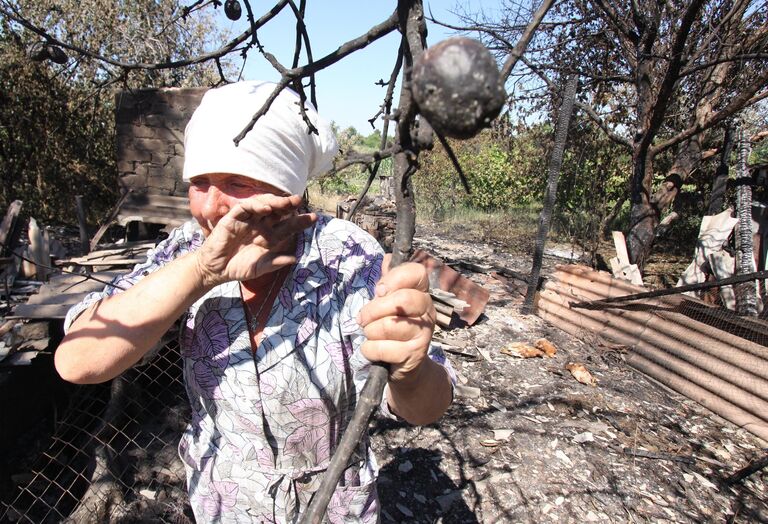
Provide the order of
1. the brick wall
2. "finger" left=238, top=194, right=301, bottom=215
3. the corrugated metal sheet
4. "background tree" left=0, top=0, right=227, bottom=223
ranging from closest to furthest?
"finger" left=238, top=194, right=301, bottom=215 < the corrugated metal sheet < the brick wall < "background tree" left=0, top=0, right=227, bottom=223

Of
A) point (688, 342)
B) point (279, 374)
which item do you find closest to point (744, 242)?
point (688, 342)

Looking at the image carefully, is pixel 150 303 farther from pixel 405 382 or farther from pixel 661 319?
pixel 661 319

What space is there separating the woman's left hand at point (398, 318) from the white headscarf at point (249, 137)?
57 centimetres

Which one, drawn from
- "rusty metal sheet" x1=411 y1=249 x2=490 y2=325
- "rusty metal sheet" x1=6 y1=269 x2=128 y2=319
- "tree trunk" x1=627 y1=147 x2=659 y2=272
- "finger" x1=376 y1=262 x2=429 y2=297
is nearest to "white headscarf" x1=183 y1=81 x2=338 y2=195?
"finger" x1=376 y1=262 x2=429 y2=297

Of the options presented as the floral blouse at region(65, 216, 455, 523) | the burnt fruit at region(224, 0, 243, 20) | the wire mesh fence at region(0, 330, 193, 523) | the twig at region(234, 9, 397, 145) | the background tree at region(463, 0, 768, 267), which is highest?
the background tree at region(463, 0, 768, 267)

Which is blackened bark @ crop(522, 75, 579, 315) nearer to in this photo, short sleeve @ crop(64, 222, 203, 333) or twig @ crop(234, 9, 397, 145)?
short sleeve @ crop(64, 222, 203, 333)

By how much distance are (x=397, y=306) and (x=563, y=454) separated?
10.6ft

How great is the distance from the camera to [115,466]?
109 inches

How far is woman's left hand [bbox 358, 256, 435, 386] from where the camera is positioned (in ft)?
2.52

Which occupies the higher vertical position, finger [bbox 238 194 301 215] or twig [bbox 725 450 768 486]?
finger [bbox 238 194 301 215]

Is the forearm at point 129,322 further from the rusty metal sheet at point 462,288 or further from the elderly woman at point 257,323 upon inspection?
the rusty metal sheet at point 462,288

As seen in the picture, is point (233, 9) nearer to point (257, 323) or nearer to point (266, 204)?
point (266, 204)

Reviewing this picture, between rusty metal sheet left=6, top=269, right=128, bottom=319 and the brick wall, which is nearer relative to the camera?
rusty metal sheet left=6, top=269, right=128, bottom=319

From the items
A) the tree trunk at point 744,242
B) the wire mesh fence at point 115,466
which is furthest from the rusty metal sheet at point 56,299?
the tree trunk at point 744,242
